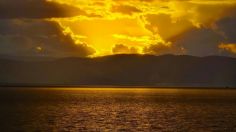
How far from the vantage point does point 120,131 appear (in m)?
89.8

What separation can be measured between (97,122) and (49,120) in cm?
961

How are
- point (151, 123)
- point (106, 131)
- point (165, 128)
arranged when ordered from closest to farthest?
point (106, 131) < point (165, 128) < point (151, 123)

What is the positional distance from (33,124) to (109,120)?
57.8ft

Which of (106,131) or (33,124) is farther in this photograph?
(33,124)

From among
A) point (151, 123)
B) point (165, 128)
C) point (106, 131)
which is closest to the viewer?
point (106, 131)

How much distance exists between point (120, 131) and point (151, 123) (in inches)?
628

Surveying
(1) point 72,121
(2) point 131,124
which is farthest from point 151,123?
(1) point 72,121

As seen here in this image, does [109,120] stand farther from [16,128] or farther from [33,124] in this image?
[16,128]

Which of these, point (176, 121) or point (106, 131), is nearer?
point (106, 131)

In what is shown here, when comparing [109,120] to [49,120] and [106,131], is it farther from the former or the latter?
[106,131]

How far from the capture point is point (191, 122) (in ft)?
350

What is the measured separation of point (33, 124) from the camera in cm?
9844

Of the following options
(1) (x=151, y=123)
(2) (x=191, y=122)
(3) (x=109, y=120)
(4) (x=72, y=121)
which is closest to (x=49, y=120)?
(4) (x=72, y=121)

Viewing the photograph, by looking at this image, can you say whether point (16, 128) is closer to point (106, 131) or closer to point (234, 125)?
point (106, 131)
